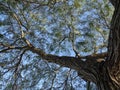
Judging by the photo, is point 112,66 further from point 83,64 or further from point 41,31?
point 41,31

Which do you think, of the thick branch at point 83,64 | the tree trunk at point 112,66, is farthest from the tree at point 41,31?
the tree trunk at point 112,66

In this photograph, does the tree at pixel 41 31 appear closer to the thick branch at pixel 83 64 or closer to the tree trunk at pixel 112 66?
the thick branch at pixel 83 64

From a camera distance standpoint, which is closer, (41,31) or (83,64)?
(83,64)

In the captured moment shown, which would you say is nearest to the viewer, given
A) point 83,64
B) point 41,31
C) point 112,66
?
point 112,66

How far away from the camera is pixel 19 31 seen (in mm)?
4078

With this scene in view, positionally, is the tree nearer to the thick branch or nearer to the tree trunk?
the thick branch

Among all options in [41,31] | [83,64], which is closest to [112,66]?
[83,64]

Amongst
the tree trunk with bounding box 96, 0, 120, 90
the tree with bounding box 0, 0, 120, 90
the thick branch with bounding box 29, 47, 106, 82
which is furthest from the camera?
the tree with bounding box 0, 0, 120, 90

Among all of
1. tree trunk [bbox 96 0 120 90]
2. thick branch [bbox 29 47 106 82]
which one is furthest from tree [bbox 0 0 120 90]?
tree trunk [bbox 96 0 120 90]

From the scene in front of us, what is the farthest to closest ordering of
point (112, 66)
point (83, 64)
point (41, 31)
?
point (41, 31), point (83, 64), point (112, 66)

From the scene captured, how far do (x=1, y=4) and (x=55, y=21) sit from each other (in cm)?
92

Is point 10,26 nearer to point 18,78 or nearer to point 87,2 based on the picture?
point 18,78

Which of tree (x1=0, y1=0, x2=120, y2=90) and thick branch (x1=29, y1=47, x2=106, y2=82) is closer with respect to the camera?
thick branch (x1=29, y1=47, x2=106, y2=82)

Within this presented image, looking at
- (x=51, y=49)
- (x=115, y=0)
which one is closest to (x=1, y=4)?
(x=51, y=49)
